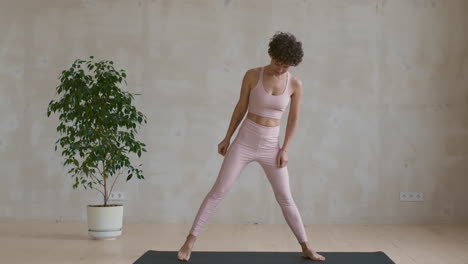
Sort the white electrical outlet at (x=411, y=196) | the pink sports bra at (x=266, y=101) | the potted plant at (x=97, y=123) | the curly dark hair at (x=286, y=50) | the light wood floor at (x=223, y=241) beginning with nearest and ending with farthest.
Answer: the curly dark hair at (x=286, y=50) → the pink sports bra at (x=266, y=101) → the light wood floor at (x=223, y=241) → the potted plant at (x=97, y=123) → the white electrical outlet at (x=411, y=196)

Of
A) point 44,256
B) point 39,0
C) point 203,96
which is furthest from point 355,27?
point 44,256

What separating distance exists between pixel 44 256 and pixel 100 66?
1.57 metres

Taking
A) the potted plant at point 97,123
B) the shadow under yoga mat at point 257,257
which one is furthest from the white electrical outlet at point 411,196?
the potted plant at point 97,123

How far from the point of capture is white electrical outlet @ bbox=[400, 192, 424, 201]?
17.6 feet

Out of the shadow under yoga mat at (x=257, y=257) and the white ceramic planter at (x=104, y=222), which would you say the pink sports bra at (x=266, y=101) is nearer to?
the shadow under yoga mat at (x=257, y=257)

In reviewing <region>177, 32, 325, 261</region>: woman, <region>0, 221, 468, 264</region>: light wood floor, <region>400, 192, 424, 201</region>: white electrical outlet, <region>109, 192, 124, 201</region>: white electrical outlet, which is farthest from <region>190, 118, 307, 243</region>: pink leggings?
<region>400, 192, 424, 201</region>: white electrical outlet

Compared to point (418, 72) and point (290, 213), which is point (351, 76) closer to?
point (418, 72)

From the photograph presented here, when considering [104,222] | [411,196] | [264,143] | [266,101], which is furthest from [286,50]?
[411,196]

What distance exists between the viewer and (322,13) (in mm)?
5395

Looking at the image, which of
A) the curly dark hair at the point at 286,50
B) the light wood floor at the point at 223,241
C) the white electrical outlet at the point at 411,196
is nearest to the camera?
the curly dark hair at the point at 286,50

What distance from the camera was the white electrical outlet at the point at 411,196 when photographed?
5359 mm

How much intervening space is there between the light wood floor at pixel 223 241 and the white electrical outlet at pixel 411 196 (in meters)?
0.27

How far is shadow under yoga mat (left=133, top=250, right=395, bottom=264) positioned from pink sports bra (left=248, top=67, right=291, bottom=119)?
89 cm

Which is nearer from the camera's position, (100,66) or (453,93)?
(100,66)
